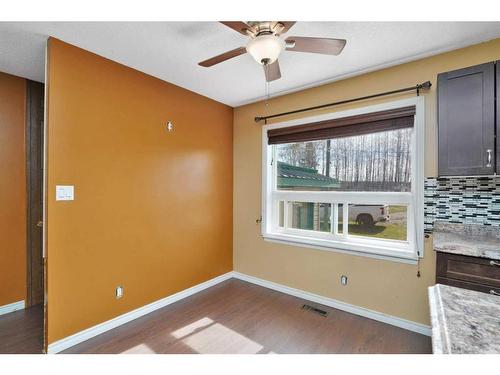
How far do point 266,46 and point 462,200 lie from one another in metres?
2.02

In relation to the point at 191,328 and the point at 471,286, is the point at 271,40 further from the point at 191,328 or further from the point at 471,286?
the point at 191,328

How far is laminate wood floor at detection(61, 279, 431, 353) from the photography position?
6.75 ft

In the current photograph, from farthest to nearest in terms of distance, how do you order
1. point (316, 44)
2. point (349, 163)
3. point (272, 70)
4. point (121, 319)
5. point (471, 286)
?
point (349, 163) → point (121, 319) → point (272, 70) → point (471, 286) → point (316, 44)

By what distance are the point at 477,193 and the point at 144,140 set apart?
3049 millimetres

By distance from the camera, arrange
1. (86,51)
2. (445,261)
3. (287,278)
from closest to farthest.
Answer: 1. (445,261)
2. (86,51)
3. (287,278)

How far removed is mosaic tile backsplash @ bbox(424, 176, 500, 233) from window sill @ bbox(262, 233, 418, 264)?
0.32 m

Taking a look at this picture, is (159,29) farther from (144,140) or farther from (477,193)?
(477,193)

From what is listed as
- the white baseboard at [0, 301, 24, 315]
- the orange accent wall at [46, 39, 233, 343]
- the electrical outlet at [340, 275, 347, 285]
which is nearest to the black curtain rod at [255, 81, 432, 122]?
the orange accent wall at [46, 39, 233, 343]

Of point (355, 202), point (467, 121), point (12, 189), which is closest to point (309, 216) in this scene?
point (355, 202)

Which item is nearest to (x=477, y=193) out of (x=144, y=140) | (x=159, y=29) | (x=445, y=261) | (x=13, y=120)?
(x=445, y=261)

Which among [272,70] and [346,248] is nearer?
[272,70]

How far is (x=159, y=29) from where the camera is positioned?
1.86 m

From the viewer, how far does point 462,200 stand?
210cm

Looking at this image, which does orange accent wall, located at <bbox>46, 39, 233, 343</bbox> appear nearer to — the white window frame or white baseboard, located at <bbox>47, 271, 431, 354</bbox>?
white baseboard, located at <bbox>47, 271, 431, 354</bbox>
